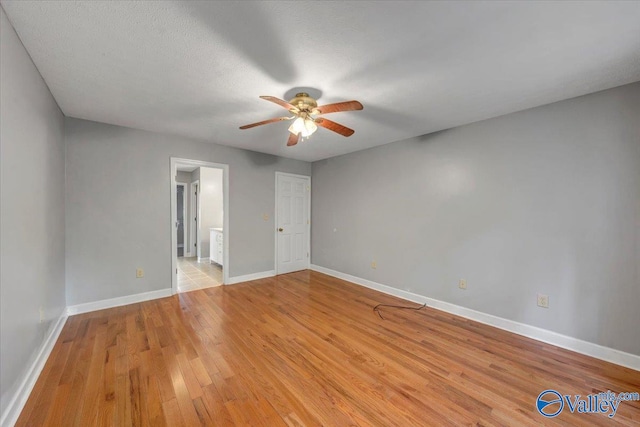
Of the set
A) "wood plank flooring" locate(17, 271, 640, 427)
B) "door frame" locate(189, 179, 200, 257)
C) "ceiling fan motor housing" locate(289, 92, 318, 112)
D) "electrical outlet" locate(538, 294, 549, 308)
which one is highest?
"ceiling fan motor housing" locate(289, 92, 318, 112)

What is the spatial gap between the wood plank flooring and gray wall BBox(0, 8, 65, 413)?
40cm

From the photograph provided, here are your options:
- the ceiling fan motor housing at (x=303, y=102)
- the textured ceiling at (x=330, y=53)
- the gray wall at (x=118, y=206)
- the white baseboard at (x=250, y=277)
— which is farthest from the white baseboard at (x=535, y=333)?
the gray wall at (x=118, y=206)

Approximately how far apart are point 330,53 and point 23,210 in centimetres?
241

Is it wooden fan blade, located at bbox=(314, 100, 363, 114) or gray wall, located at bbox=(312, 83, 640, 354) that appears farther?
gray wall, located at bbox=(312, 83, 640, 354)

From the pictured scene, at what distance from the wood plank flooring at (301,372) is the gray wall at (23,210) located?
1.32 ft

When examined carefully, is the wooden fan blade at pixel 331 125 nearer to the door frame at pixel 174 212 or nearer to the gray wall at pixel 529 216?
the gray wall at pixel 529 216

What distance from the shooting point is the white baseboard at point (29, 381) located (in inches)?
56.9

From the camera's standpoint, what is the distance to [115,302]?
318 centimetres

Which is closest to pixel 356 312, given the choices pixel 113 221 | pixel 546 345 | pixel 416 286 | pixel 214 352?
pixel 416 286

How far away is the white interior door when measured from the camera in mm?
4867

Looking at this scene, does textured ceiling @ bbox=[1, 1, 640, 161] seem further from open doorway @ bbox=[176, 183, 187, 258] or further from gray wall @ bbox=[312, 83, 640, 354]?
open doorway @ bbox=[176, 183, 187, 258]

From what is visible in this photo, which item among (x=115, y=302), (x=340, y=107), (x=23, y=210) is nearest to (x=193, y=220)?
(x=115, y=302)

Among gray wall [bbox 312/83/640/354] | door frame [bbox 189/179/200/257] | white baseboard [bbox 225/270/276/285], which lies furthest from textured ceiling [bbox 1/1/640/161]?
door frame [bbox 189/179/200/257]

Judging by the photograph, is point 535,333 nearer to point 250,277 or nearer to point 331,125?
point 331,125
